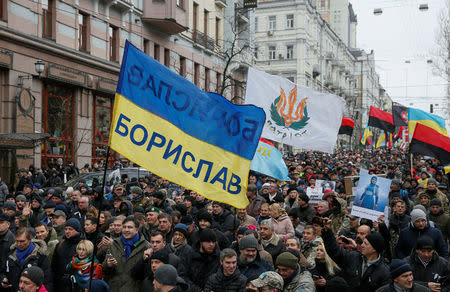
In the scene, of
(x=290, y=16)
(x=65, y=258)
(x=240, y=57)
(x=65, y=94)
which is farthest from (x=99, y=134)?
(x=290, y=16)

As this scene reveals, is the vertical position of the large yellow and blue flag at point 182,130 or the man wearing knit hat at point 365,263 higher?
the large yellow and blue flag at point 182,130

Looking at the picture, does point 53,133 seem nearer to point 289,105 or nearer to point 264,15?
point 289,105

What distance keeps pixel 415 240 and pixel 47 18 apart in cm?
1834

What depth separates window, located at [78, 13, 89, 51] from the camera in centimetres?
2430

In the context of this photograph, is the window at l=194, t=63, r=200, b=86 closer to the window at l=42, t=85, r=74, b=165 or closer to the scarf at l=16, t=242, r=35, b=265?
the window at l=42, t=85, r=74, b=165

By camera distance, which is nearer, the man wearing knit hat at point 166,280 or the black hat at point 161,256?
the man wearing knit hat at point 166,280

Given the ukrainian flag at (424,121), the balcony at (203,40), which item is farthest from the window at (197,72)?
the ukrainian flag at (424,121)

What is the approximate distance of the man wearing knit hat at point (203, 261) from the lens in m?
6.47

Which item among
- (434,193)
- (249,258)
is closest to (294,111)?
(434,193)

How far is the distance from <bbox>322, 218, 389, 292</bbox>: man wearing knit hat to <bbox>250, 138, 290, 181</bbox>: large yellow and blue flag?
5374 millimetres

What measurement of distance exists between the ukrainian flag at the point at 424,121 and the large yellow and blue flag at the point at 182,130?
775 centimetres

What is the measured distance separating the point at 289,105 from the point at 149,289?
328 inches

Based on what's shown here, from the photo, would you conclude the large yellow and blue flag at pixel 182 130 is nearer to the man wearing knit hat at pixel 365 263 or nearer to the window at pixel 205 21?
the man wearing knit hat at pixel 365 263

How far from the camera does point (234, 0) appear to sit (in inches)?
1631
